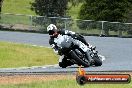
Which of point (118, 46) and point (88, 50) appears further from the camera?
point (118, 46)

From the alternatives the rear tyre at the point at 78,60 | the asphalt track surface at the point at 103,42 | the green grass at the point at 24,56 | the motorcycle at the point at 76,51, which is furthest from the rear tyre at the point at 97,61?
the asphalt track surface at the point at 103,42

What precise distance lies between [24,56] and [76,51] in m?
8.55

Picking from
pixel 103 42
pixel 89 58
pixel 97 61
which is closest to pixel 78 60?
pixel 89 58

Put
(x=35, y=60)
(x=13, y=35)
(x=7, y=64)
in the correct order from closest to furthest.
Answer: (x=7, y=64)
(x=35, y=60)
(x=13, y=35)

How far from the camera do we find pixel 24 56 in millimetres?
24734

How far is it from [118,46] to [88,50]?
15.4 meters

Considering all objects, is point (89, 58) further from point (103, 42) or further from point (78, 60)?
point (103, 42)

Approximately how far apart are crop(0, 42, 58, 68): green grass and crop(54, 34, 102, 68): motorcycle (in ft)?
17.6

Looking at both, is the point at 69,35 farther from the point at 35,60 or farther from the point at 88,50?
the point at 35,60

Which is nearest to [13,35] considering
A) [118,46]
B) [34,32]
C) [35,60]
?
[34,32]

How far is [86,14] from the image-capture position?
47750mm

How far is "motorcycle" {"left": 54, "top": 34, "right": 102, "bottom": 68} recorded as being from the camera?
50.1ft

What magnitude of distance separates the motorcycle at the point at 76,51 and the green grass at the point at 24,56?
538 cm

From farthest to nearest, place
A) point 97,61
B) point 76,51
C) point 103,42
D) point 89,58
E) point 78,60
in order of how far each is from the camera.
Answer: point 103,42
point 97,61
point 89,58
point 76,51
point 78,60
